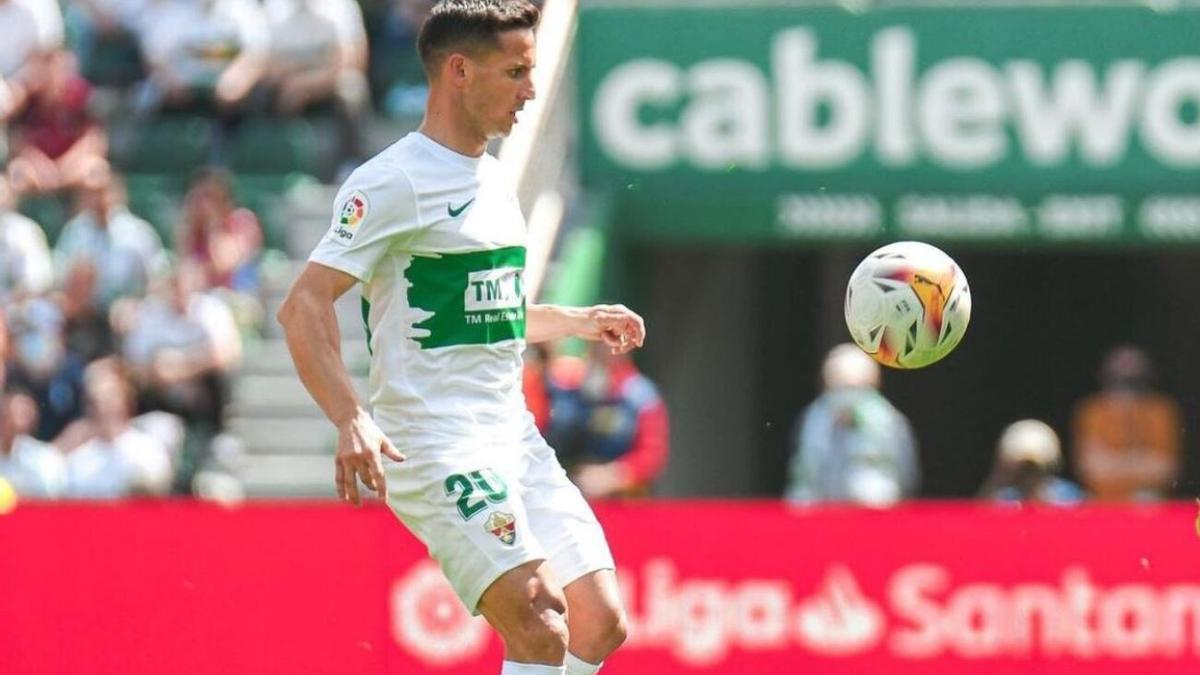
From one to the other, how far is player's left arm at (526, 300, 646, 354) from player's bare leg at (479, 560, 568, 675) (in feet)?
3.29

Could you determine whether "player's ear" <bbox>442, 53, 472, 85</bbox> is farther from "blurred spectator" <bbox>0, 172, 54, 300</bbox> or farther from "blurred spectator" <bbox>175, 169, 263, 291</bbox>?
"blurred spectator" <bbox>0, 172, 54, 300</bbox>

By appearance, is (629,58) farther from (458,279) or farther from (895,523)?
(458,279)

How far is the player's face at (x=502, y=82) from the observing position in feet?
22.5

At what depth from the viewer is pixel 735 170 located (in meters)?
15.0

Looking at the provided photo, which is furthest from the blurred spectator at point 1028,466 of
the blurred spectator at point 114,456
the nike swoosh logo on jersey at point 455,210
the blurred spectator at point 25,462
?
the nike swoosh logo on jersey at point 455,210

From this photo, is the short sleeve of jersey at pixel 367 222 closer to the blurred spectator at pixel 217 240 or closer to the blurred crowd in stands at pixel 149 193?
the blurred crowd in stands at pixel 149 193

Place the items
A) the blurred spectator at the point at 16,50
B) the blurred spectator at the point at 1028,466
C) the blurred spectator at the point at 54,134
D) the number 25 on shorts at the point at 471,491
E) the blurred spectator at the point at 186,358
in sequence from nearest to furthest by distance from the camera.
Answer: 1. the number 25 on shorts at the point at 471,491
2. the blurred spectator at the point at 1028,466
3. the blurred spectator at the point at 186,358
4. the blurred spectator at the point at 54,134
5. the blurred spectator at the point at 16,50

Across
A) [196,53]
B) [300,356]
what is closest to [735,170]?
[196,53]

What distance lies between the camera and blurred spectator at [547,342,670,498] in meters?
13.2

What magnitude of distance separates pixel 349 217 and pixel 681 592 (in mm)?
4141

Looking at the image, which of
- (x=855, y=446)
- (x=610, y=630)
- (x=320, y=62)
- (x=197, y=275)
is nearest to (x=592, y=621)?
(x=610, y=630)

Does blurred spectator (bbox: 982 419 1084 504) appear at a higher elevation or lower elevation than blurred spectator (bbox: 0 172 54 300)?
lower

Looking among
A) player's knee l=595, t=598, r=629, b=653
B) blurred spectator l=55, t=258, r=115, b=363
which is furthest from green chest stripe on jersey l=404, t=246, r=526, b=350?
blurred spectator l=55, t=258, r=115, b=363

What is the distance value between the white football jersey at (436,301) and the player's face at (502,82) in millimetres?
148
